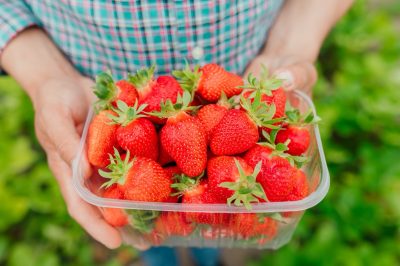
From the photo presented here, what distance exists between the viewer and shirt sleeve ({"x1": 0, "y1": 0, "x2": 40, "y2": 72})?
1.08 meters

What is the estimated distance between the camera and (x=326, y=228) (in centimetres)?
151

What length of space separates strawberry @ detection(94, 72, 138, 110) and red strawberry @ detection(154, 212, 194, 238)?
22 centimetres

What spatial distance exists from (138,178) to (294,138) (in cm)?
30

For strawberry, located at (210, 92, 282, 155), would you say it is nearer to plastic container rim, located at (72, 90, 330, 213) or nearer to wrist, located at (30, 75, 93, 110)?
plastic container rim, located at (72, 90, 330, 213)

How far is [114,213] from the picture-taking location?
875 millimetres

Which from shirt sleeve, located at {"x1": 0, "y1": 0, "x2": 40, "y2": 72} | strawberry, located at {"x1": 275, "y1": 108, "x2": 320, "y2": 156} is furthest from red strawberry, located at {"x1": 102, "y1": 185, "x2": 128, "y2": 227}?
shirt sleeve, located at {"x1": 0, "y1": 0, "x2": 40, "y2": 72}

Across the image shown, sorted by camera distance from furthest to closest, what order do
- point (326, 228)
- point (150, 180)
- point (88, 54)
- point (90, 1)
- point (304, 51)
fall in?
point (326, 228) → point (304, 51) → point (88, 54) → point (90, 1) → point (150, 180)

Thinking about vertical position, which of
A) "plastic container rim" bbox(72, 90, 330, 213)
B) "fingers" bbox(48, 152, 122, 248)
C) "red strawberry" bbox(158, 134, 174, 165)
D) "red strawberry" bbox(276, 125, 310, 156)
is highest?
"red strawberry" bbox(276, 125, 310, 156)

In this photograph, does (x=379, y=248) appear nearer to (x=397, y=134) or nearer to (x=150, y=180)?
(x=397, y=134)

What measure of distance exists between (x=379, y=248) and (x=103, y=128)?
112 cm

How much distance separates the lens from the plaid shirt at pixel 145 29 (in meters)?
0.93

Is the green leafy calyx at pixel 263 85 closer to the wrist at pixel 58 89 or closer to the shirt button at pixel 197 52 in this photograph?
the shirt button at pixel 197 52

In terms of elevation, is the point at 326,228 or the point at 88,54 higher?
the point at 88,54

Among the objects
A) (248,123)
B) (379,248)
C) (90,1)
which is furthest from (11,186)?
(379,248)
